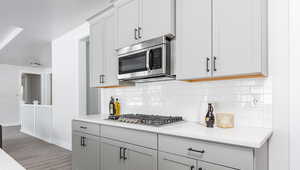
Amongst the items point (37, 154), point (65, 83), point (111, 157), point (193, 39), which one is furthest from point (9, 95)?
point (193, 39)

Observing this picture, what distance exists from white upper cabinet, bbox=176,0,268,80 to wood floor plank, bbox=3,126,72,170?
8.69 ft

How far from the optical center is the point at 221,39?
165 cm

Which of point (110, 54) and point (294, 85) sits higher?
point (110, 54)

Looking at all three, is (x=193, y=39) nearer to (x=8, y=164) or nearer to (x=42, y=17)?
(x=8, y=164)

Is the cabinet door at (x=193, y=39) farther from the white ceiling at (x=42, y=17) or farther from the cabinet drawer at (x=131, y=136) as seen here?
the white ceiling at (x=42, y=17)

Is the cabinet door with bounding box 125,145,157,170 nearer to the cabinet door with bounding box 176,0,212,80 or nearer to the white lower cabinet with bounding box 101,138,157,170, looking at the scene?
the white lower cabinet with bounding box 101,138,157,170

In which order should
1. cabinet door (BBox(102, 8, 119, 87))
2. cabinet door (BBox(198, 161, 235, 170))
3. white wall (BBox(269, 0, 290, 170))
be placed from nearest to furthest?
cabinet door (BBox(198, 161, 235, 170))
white wall (BBox(269, 0, 290, 170))
cabinet door (BBox(102, 8, 119, 87))

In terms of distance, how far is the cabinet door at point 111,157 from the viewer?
2.08 metres

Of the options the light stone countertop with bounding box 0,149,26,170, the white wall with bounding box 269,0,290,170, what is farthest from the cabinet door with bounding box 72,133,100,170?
the white wall with bounding box 269,0,290,170

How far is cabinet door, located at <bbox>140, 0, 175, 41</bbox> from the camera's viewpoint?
1996 mm

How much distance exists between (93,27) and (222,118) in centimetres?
230

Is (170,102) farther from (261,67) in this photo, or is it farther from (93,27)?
(93,27)

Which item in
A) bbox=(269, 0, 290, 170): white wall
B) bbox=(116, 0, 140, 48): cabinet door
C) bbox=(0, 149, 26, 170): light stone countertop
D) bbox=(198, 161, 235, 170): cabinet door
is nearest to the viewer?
bbox=(0, 149, 26, 170): light stone countertop

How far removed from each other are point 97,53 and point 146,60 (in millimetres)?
1073
